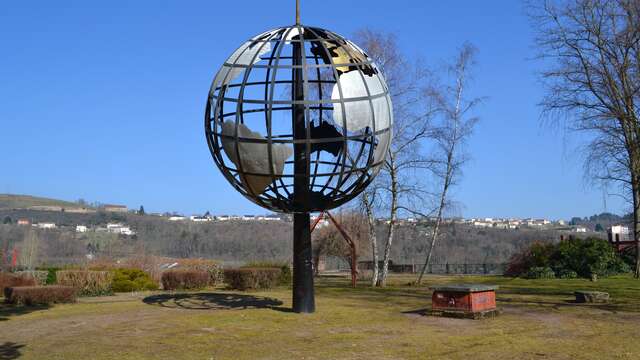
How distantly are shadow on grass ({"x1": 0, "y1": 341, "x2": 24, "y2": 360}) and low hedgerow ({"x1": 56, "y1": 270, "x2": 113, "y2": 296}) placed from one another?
10619 millimetres

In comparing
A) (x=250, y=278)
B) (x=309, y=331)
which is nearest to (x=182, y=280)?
(x=250, y=278)

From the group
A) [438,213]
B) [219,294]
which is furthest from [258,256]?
[219,294]

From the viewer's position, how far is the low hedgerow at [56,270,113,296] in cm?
2248

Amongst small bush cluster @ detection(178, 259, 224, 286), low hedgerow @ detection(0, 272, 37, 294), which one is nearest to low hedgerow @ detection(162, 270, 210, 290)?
small bush cluster @ detection(178, 259, 224, 286)

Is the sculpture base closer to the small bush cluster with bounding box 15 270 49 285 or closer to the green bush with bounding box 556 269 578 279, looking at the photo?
the small bush cluster with bounding box 15 270 49 285

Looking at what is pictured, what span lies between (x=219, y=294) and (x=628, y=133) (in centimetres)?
1378

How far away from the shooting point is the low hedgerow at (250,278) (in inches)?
898

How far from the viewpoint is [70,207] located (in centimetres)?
14162

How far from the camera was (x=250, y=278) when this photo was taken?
22922mm

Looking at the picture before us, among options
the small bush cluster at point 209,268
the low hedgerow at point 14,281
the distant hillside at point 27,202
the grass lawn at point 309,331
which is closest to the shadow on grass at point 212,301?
the grass lawn at point 309,331

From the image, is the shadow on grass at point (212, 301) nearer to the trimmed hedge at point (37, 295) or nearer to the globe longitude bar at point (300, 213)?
the globe longitude bar at point (300, 213)

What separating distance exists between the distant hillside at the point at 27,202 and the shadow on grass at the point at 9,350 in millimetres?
129350

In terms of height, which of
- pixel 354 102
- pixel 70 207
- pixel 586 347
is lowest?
pixel 586 347

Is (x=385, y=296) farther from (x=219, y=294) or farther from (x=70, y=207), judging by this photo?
(x=70, y=207)
